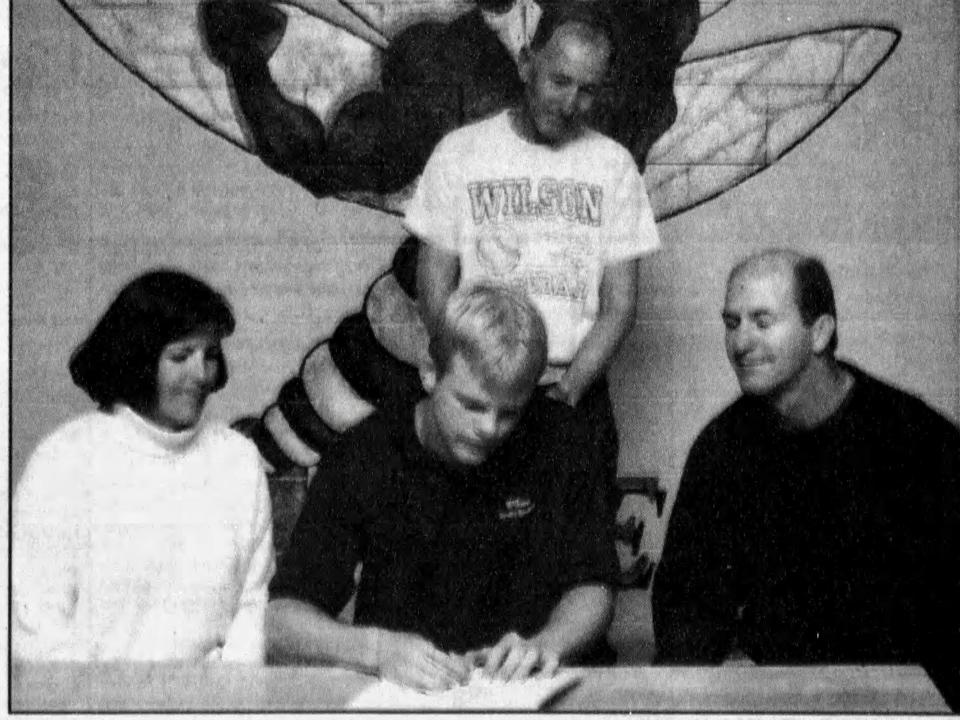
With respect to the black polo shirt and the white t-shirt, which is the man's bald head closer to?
the white t-shirt

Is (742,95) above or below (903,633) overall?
above

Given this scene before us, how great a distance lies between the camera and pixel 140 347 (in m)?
3.19

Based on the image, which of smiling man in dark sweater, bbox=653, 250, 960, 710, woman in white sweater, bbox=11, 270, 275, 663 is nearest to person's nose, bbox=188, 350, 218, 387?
woman in white sweater, bbox=11, 270, 275, 663

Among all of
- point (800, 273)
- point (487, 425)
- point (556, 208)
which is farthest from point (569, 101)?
point (487, 425)

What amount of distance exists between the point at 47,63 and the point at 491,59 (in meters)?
0.97

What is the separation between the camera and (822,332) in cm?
323

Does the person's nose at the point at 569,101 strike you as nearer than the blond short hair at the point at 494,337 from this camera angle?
No

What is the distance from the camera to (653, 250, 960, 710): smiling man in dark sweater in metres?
3.21

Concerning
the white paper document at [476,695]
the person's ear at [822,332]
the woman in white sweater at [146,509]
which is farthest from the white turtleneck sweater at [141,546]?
the person's ear at [822,332]

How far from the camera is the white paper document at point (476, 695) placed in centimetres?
284

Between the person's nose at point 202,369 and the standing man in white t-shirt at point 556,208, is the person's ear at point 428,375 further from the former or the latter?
the person's nose at point 202,369

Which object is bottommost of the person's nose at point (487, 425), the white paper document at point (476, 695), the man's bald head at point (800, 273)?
the white paper document at point (476, 695)

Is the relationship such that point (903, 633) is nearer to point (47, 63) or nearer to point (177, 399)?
point (177, 399)

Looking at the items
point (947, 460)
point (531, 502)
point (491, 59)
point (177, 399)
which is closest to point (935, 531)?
point (947, 460)
